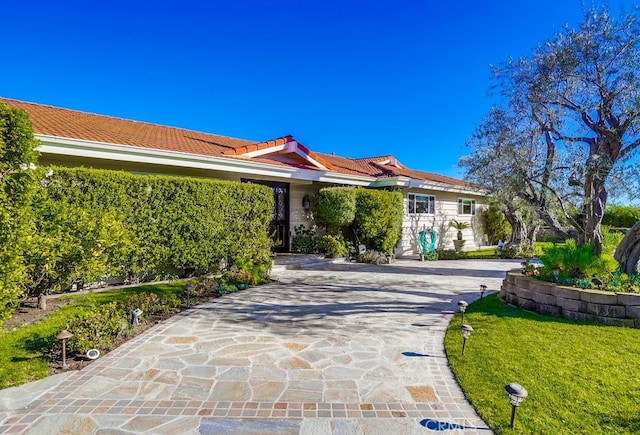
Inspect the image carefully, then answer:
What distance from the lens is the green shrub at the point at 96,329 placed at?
457 centimetres

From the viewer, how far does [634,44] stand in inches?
266

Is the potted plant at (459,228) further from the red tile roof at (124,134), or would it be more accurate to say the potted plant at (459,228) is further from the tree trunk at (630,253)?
the tree trunk at (630,253)

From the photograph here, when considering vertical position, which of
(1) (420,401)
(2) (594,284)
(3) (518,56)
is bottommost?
(1) (420,401)

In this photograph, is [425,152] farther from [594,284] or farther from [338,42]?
[594,284]

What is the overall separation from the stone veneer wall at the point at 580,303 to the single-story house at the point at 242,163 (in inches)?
336

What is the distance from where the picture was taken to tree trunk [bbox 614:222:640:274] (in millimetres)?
7340

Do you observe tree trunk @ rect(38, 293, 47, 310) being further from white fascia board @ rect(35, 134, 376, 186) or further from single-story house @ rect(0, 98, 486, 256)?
single-story house @ rect(0, 98, 486, 256)

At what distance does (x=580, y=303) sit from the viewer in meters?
6.20

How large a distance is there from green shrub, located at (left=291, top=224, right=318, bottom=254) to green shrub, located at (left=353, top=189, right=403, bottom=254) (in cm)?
178

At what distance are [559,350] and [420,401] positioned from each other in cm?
259

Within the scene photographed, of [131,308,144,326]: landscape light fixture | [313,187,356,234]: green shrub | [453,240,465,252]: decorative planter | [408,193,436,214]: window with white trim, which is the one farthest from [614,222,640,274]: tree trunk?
[453,240,465,252]: decorative planter

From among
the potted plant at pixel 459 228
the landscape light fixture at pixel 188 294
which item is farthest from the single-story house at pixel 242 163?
the landscape light fixture at pixel 188 294

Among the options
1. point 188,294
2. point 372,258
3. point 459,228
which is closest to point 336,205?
point 372,258

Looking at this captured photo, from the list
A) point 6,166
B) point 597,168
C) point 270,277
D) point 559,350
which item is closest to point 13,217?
point 6,166
